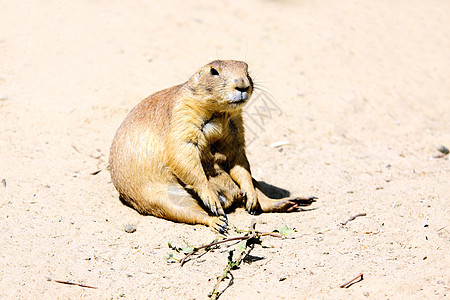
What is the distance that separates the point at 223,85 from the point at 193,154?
0.66 m

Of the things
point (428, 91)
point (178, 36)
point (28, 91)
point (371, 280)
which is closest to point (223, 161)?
point (371, 280)

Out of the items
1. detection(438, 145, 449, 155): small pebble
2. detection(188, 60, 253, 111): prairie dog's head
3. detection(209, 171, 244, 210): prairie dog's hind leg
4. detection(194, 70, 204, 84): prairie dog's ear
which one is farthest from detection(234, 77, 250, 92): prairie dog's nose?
detection(438, 145, 449, 155): small pebble

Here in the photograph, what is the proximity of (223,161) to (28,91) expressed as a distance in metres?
3.46

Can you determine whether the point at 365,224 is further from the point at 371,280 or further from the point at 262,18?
the point at 262,18

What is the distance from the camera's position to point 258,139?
686 centimetres

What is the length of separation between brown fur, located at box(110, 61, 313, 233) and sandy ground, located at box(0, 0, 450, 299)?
0.18m

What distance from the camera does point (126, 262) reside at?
401cm

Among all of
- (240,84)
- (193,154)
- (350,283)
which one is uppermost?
(240,84)

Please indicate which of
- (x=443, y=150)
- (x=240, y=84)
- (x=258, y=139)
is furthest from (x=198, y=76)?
(x=443, y=150)

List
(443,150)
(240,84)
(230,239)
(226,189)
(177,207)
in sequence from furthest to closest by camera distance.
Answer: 1. (443,150)
2. (226,189)
3. (177,207)
4. (240,84)
5. (230,239)

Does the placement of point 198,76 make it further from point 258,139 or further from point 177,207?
point 258,139

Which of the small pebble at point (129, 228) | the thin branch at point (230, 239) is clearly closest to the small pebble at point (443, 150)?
the thin branch at point (230, 239)

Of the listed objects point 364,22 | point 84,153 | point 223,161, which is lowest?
point 84,153

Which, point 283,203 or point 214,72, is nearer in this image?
point 214,72
